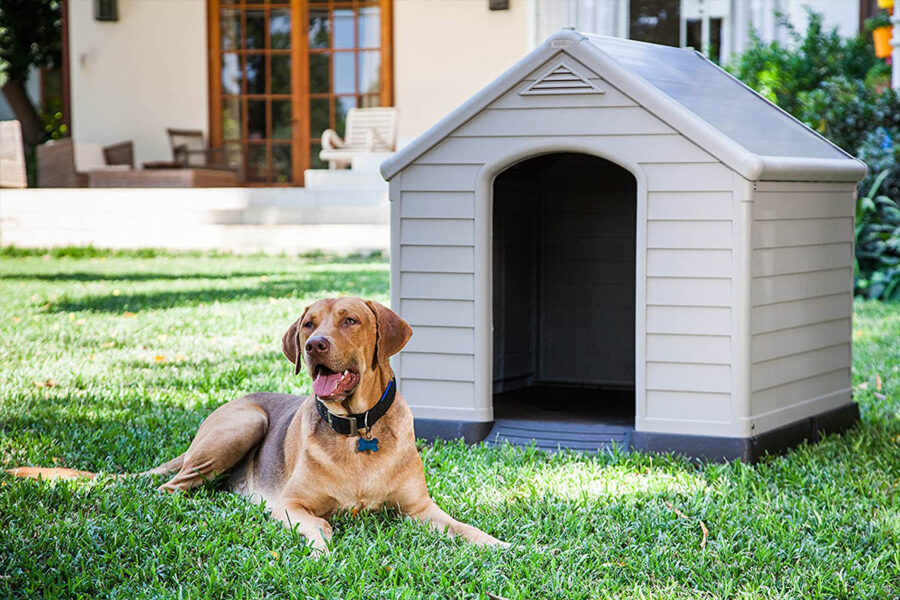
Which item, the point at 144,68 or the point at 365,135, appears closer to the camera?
the point at 365,135

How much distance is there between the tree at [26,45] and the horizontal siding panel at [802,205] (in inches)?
837

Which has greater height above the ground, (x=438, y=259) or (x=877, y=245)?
(x=438, y=259)

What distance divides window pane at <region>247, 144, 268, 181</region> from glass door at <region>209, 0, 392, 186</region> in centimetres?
2

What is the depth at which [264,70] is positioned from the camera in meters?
18.8

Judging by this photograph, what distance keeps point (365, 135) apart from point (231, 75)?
125 inches

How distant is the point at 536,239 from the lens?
22.6 ft

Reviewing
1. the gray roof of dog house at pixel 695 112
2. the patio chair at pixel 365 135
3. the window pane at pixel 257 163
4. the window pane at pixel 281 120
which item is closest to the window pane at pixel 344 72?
the window pane at pixel 281 120

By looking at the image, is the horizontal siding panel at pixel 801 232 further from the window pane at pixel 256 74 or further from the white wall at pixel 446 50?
the window pane at pixel 256 74

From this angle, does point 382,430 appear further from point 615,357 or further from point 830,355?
point 615,357

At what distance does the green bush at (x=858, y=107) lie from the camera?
423 inches

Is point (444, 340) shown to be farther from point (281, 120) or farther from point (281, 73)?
point (281, 73)

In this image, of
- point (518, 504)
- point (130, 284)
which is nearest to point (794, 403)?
point (518, 504)

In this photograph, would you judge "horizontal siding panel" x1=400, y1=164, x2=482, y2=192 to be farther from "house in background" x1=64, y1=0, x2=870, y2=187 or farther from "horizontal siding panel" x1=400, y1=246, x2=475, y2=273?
"house in background" x1=64, y1=0, x2=870, y2=187

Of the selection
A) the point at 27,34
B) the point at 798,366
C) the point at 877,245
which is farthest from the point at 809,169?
the point at 27,34
